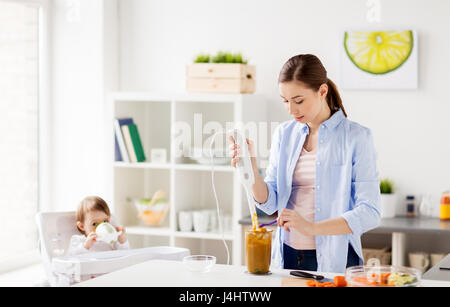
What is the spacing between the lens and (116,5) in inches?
177

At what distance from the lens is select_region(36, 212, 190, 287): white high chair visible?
→ 8.95 feet

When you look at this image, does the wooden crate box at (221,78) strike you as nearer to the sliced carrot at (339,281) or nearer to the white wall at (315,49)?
the white wall at (315,49)

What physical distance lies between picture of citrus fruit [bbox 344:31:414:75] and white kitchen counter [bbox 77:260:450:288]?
7.28 feet

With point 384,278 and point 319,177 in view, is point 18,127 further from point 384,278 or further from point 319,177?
point 384,278

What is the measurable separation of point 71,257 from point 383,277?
1.50 meters

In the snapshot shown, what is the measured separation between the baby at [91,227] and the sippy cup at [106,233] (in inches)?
1.0

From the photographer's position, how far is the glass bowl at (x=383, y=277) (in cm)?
175

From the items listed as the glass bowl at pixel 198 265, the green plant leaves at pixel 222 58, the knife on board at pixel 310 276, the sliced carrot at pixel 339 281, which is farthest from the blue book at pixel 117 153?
the sliced carrot at pixel 339 281

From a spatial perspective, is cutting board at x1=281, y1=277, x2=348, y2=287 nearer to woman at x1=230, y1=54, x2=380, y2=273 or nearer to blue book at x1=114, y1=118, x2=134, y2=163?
woman at x1=230, y1=54, x2=380, y2=273

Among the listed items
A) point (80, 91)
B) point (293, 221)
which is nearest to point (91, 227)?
point (80, 91)

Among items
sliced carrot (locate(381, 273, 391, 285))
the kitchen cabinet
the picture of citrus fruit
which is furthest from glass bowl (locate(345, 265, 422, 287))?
the picture of citrus fruit
